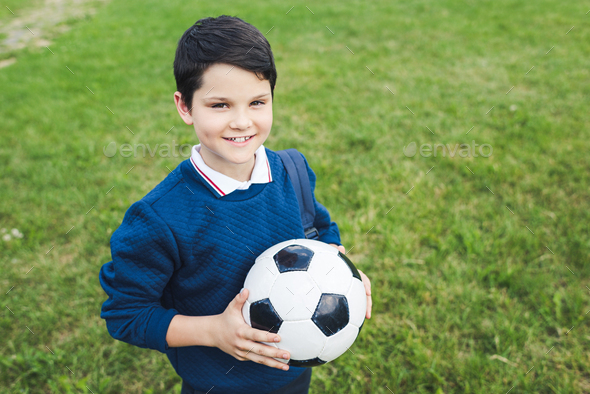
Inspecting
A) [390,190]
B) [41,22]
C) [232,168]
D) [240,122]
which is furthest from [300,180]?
[41,22]

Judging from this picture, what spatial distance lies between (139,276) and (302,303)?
0.53 m

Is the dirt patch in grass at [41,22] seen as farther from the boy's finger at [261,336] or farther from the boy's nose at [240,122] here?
the boy's finger at [261,336]

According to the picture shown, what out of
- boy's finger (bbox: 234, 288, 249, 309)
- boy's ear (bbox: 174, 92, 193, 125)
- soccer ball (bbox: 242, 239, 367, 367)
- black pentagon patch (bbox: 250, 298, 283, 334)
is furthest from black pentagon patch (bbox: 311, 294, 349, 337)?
boy's ear (bbox: 174, 92, 193, 125)

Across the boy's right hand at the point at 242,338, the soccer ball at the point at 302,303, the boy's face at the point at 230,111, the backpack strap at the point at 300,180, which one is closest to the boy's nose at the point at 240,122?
the boy's face at the point at 230,111

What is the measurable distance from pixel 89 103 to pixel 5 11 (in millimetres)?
8371

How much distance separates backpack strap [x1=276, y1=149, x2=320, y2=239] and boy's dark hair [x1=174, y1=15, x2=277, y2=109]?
351 mm

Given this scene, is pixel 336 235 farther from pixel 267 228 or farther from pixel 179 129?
pixel 179 129

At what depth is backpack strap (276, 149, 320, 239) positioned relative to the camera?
1.56 metres

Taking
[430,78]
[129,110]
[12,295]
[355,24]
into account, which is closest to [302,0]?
[355,24]

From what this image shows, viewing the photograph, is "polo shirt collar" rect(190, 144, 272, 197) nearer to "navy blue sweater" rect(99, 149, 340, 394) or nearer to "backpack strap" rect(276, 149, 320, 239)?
"navy blue sweater" rect(99, 149, 340, 394)

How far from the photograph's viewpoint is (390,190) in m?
3.56

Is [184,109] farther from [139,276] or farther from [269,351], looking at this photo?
[269,351]

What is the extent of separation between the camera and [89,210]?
11.4 feet

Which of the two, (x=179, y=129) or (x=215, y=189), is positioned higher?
(x=215, y=189)
